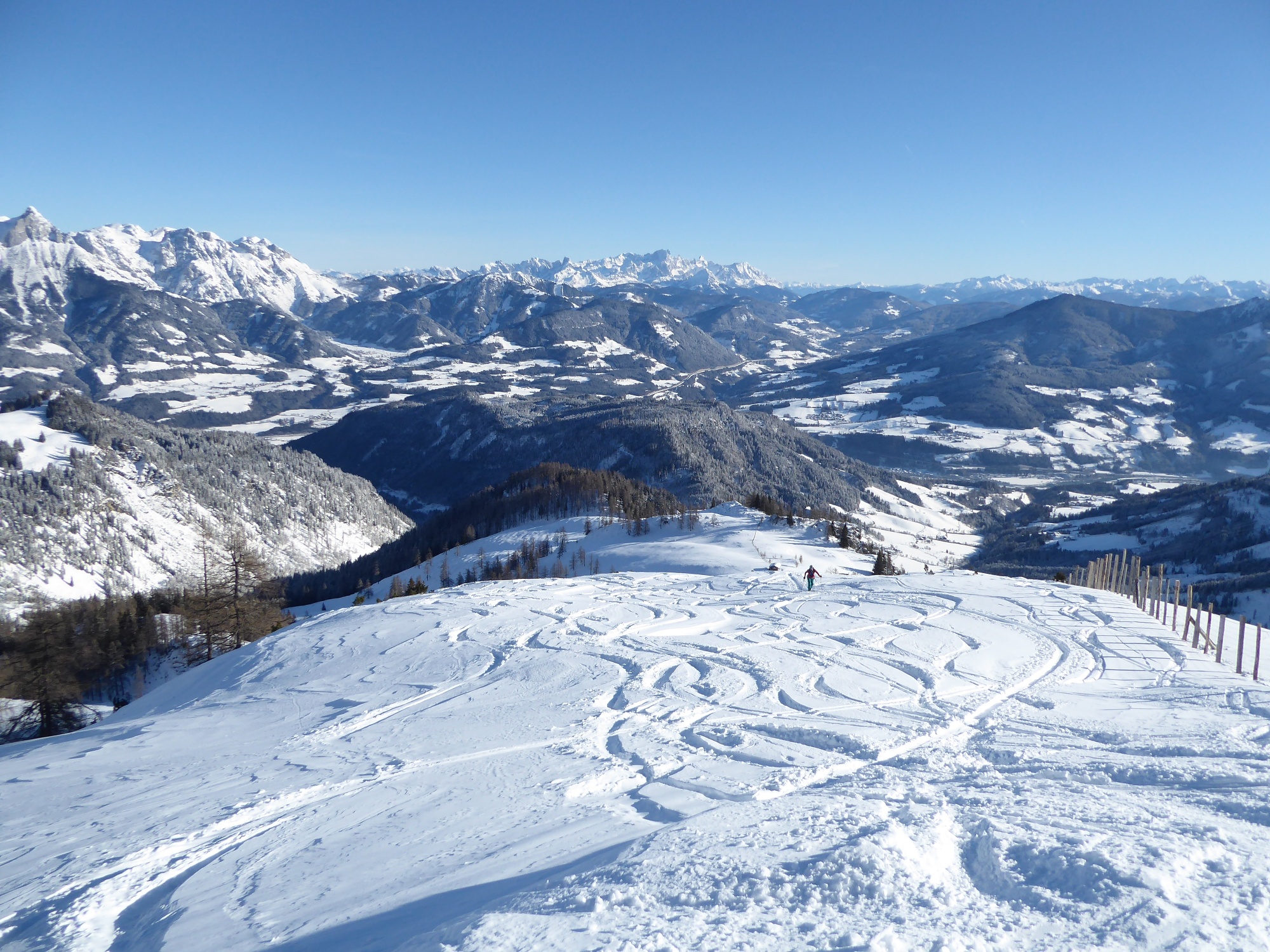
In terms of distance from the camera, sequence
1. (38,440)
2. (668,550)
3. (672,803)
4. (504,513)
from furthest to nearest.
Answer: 1. (38,440)
2. (504,513)
3. (668,550)
4. (672,803)

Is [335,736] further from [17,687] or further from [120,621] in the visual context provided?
[120,621]

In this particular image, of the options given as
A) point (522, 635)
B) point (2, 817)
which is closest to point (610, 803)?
point (2, 817)

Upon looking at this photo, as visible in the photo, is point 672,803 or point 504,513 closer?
point 672,803

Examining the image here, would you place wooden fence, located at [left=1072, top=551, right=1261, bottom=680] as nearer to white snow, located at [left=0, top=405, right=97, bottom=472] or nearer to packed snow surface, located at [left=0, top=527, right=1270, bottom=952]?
packed snow surface, located at [left=0, top=527, right=1270, bottom=952]

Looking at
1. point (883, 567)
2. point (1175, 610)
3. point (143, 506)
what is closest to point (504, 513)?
point (883, 567)

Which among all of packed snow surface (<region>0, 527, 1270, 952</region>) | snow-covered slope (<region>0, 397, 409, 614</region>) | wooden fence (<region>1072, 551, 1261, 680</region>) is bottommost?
snow-covered slope (<region>0, 397, 409, 614</region>)

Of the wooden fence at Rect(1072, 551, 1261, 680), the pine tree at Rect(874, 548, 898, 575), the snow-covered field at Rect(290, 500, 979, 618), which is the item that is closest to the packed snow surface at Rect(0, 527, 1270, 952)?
the wooden fence at Rect(1072, 551, 1261, 680)

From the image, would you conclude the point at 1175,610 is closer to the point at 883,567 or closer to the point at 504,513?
the point at 883,567
